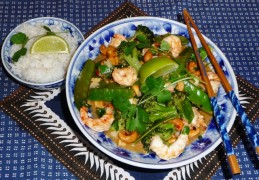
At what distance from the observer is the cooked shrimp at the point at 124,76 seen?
1844mm

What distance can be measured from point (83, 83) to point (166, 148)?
22.2 inches

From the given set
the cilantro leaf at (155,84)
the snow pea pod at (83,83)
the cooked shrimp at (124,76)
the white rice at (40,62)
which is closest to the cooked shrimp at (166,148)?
the cilantro leaf at (155,84)

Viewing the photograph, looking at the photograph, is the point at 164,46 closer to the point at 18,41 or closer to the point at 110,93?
the point at 110,93

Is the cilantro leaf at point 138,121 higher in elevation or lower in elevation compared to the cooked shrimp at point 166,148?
higher

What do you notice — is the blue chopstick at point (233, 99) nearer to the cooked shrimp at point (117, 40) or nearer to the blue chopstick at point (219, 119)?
the blue chopstick at point (219, 119)

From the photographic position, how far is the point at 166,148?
5.58 ft

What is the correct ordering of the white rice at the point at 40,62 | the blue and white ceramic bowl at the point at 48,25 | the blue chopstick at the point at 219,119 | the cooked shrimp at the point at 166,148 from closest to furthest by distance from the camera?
the blue chopstick at the point at 219,119 → the cooked shrimp at the point at 166,148 → the blue and white ceramic bowl at the point at 48,25 → the white rice at the point at 40,62

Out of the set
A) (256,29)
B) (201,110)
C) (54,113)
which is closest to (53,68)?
(54,113)

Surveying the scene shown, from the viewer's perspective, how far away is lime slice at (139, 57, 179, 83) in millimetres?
1823

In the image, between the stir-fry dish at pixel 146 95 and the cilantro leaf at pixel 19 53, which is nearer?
the stir-fry dish at pixel 146 95

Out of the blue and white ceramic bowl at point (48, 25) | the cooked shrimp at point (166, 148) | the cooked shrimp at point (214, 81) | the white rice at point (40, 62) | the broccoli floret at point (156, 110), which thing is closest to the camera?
the cooked shrimp at point (166, 148)

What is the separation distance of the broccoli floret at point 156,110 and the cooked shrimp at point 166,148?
0.13m

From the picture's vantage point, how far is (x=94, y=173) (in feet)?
6.59

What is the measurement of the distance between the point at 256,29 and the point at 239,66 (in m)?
0.40
